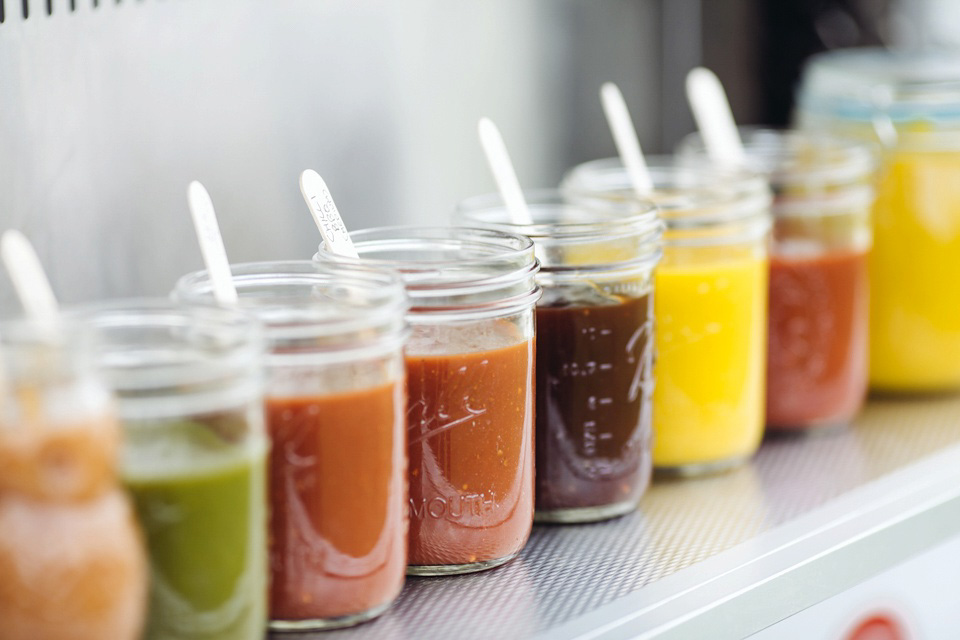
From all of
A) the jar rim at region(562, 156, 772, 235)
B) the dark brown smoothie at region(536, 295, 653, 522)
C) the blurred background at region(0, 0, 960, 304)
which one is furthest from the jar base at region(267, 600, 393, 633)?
the jar rim at region(562, 156, 772, 235)

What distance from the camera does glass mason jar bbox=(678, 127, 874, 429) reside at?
1.26 metres

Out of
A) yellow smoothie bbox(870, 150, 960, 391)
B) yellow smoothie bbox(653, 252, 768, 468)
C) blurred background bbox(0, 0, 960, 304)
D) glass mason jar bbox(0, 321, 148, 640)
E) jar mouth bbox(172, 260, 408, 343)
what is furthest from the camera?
yellow smoothie bbox(870, 150, 960, 391)

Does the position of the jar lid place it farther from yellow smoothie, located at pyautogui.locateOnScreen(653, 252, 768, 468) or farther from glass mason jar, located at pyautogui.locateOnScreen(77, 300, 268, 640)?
glass mason jar, located at pyautogui.locateOnScreen(77, 300, 268, 640)

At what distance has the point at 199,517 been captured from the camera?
0.74m

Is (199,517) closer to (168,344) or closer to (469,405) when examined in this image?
(168,344)

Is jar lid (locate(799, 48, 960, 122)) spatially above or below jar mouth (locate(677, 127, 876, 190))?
above

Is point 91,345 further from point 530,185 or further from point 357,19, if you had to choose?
point 530,185

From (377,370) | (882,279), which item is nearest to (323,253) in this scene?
(377,370)

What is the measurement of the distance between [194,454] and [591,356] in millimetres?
392

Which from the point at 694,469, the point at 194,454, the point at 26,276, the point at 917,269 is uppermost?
the point at 26,276

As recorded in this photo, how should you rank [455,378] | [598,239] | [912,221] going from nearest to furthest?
[455,378], [598,239], [912,221]

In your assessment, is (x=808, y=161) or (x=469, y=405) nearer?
(x=469, y=405)

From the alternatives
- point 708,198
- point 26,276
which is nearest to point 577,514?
point 708,198

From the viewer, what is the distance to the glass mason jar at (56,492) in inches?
26.5
